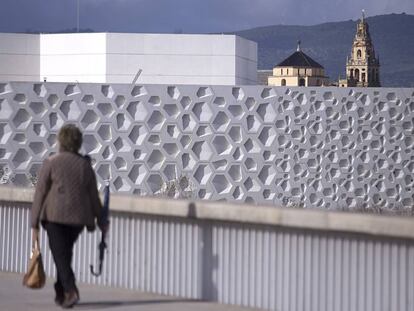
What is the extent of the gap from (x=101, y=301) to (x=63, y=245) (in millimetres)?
1280

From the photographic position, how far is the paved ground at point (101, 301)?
10742 mm

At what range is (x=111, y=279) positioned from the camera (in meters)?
12.1

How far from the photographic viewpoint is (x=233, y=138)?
2947 centimetres

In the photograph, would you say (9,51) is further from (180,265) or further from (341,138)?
(180,265)

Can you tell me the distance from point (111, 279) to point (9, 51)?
32.4 m

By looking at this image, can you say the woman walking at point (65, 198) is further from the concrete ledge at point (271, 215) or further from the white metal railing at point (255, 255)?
the white metal railing at point (255, 255)

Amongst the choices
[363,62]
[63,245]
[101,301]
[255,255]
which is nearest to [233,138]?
[101,301]

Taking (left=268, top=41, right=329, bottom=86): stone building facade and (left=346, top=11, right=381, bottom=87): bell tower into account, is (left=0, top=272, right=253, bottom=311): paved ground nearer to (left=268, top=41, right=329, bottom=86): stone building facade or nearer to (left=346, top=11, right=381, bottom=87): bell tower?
(left=268, top=41, right=329, bottom=86): stone building facade

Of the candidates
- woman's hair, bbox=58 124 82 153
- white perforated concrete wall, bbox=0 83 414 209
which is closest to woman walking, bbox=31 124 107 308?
woman's hair, bbox=58 124 82 153

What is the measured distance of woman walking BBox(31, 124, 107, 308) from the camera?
988cm

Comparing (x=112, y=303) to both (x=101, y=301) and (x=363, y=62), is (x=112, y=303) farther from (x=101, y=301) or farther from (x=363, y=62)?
(x=363, y=62)

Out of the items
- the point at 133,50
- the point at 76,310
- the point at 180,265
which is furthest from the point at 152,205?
the point at 133,50

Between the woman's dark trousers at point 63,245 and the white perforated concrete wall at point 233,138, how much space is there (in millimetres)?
16674

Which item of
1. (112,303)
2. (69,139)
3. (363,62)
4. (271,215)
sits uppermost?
(363,62)
